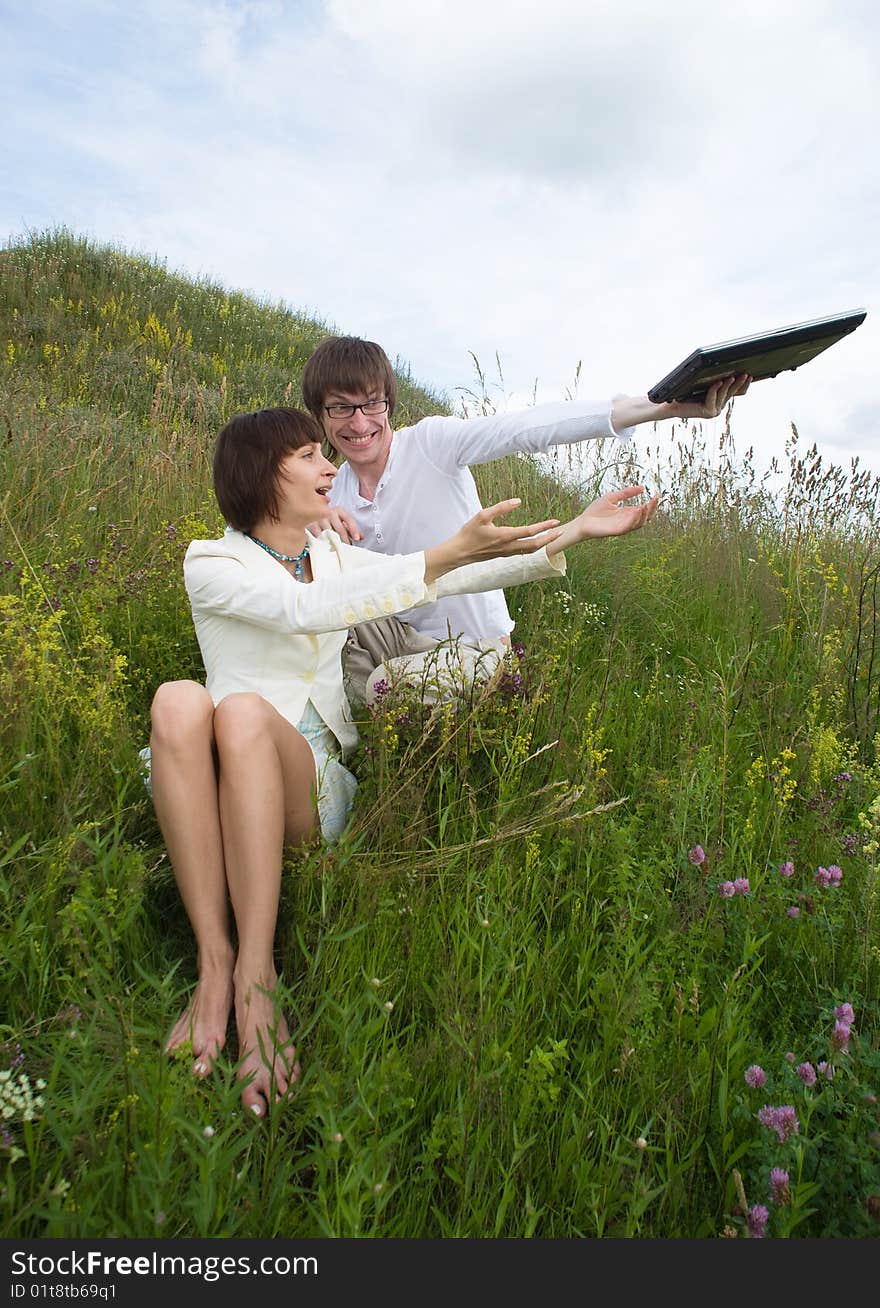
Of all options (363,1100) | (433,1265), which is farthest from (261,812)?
(433,1265)

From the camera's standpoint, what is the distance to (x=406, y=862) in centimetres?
233

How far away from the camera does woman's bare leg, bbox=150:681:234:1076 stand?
2166 mm

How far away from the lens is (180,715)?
2.28 meters

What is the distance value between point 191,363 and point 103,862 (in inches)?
381

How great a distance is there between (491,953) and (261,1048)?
0.56 m

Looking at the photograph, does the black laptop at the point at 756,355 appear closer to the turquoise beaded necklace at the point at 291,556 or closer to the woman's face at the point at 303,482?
the woman's face at the point at 303,482

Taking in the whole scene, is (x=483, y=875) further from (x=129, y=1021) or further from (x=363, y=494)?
(x=363, y=494)

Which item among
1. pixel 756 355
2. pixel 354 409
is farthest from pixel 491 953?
pixel 354 409

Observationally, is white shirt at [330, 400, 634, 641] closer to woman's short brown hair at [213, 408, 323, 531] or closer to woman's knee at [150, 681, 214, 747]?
woman's short brown hair at [213, 408, 323, 531]

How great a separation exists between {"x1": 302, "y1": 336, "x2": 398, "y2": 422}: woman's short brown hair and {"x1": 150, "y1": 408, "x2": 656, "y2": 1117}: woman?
51 cm

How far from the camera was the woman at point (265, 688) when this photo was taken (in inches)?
83.5

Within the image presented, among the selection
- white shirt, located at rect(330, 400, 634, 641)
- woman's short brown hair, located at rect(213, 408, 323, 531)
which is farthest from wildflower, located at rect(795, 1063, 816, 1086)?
woman's short brown hair, located at rect(213, 408, 323, 531)

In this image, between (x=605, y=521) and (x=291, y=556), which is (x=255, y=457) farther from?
(x=605, y=521)

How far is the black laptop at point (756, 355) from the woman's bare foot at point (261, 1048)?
191 centimetres
